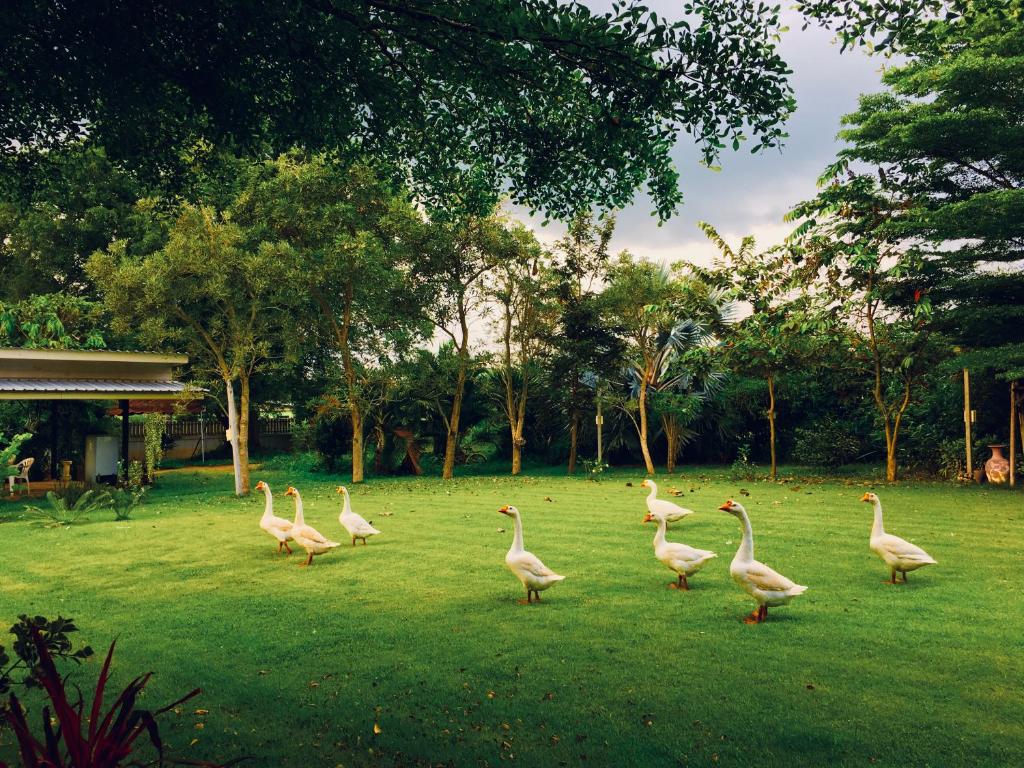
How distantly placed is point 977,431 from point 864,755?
1820 centimetres

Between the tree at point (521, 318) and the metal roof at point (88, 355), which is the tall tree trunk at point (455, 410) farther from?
the metal roof at point (88, 355)

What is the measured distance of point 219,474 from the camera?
25.0 metres

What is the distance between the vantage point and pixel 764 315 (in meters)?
18.5

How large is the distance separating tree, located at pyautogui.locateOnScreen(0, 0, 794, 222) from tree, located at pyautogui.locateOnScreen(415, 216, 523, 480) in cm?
1390

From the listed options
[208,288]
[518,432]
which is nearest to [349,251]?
[208,288]

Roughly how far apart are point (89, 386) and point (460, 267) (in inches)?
404

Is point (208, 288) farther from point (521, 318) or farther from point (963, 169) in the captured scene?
point (963, 169)

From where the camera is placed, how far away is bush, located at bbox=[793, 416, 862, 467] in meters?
21.6

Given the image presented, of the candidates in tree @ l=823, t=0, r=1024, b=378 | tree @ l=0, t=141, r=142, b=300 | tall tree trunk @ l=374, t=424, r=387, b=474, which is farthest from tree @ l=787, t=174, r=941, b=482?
tree @ l=0, t=141, r=142, b=300

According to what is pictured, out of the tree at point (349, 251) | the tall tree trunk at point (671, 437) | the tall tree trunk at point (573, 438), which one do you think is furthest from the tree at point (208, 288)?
the tall tree trunk at point (671, 437)

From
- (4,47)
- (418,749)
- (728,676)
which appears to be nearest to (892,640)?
(728,676)

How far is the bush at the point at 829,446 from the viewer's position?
21.6m

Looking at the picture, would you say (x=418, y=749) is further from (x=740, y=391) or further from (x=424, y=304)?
(x=740, y=391)

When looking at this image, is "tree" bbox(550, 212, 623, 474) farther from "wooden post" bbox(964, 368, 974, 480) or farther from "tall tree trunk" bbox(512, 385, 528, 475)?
"wooden post" bbox(964, 368, 974, 480)
